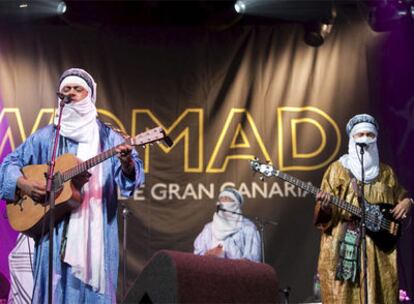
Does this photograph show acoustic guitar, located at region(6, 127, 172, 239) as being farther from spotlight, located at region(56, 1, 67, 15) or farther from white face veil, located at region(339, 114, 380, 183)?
spotlight, located at region(56, 1, 67, 15)

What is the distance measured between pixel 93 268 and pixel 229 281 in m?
3.04

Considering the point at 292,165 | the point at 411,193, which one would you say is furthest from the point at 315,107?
the point at 411,193

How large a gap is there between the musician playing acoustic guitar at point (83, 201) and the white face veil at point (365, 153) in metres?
1.99

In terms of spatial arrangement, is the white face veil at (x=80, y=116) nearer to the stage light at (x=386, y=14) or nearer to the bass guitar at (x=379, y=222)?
the bass guitar at (x=379, y=222)

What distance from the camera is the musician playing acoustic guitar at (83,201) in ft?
19.6

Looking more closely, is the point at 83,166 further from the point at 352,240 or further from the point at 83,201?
the point at 352,240

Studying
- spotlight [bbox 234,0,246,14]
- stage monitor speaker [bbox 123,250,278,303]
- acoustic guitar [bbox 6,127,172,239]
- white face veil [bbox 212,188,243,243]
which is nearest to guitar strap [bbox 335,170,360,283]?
white face veil [bbox 212,188,243,243]

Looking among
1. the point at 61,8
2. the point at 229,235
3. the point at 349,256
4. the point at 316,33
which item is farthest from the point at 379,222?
the point at 61,8

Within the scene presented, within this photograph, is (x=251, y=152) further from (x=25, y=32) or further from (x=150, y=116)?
(x=25, y=32)

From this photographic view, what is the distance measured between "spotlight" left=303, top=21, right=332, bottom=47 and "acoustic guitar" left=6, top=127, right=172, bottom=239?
305 centimetres

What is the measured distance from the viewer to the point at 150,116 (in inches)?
311

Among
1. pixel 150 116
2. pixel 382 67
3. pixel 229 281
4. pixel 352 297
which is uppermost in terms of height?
pixel 382 67

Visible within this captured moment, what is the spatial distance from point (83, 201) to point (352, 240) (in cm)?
234

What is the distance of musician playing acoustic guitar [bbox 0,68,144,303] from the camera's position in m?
5.98
